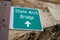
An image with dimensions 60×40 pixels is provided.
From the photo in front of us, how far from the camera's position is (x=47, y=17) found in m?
1.70

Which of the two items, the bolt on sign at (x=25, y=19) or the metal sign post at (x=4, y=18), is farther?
the bolt on sign at (x=25, y=19)

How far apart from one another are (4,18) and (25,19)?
230mm

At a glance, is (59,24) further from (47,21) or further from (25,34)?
(25,34)

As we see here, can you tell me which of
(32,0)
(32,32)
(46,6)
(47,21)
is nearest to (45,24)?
(47,21)

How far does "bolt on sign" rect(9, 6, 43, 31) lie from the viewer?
153 centimetres

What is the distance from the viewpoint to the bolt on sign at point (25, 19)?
1528 mm

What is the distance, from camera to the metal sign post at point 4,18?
54.8 inches

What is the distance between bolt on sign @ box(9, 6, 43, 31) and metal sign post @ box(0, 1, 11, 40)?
52 mm

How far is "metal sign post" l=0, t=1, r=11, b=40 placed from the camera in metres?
1.39

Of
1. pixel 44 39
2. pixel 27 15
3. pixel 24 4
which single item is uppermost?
pixel 24 4

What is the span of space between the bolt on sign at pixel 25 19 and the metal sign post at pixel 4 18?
5 cm

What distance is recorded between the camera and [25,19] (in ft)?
5.26

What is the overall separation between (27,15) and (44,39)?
36 centimetres

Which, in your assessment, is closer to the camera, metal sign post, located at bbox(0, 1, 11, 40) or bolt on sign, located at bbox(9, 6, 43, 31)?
metal sign post, located at bbox(0, 1, 11, 40)
